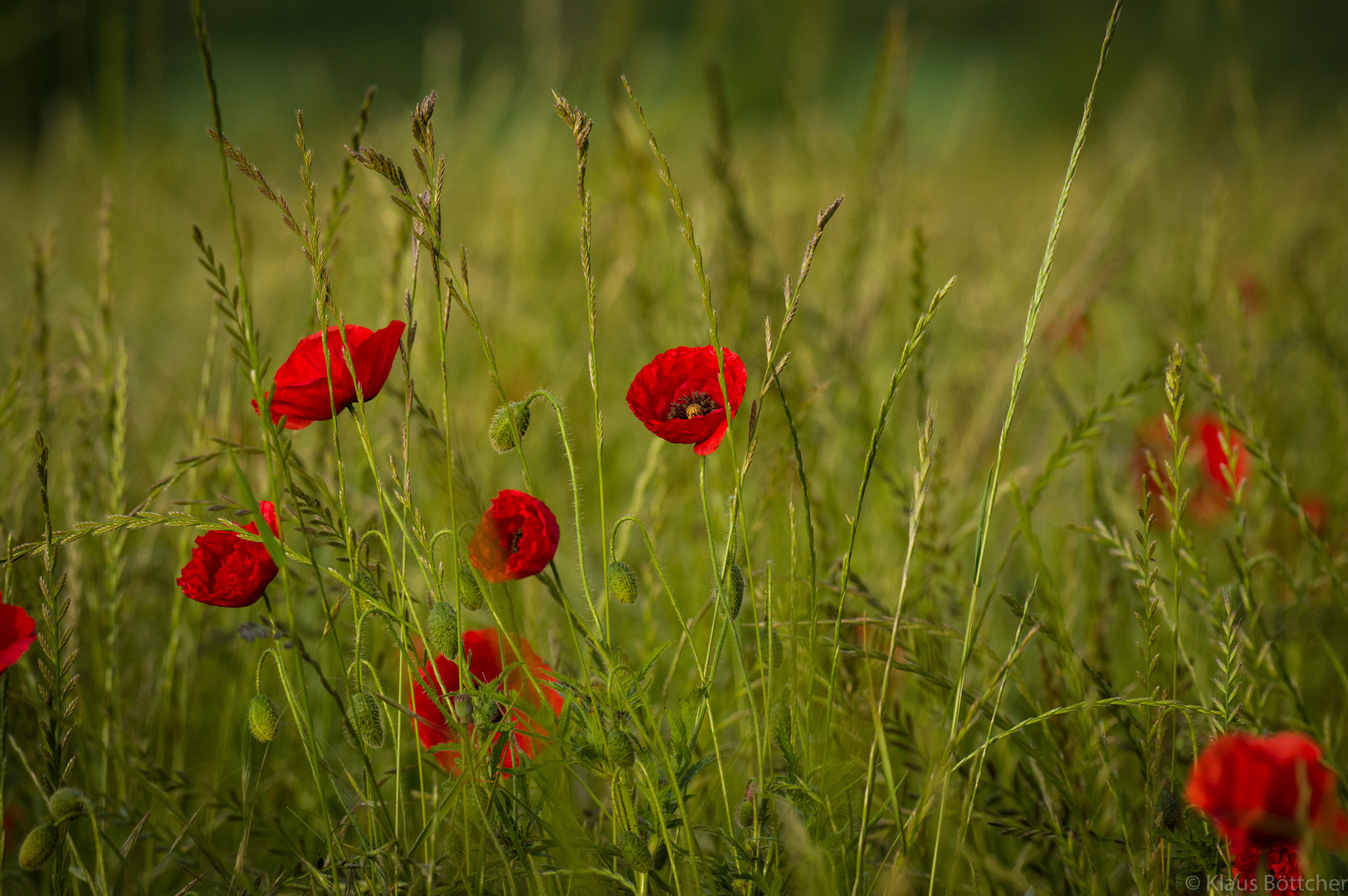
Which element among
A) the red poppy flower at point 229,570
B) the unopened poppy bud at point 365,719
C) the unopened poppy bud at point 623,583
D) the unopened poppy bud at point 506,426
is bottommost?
the unopened poppy bud at point 365,719

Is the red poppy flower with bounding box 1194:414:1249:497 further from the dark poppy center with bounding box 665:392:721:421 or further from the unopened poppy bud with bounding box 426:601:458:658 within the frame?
the unopened poppy bud with bounding box 426:601:458:658

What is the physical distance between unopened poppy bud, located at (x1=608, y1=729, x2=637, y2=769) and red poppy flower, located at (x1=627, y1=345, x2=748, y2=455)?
0.65 feet

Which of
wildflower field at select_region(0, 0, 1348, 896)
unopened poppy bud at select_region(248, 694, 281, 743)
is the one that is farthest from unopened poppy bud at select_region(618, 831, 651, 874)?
unopened poppy bud at select_region(248, 694, 281, 743)

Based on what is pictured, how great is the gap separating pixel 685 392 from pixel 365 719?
336 millimetres

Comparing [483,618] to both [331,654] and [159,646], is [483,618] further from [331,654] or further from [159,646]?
Result: [159,646]

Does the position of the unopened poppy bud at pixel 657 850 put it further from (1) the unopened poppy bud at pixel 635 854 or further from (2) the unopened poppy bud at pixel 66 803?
(2) the unopened poppy bud at pixel 66 803

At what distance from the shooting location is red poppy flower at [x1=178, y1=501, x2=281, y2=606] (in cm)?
62

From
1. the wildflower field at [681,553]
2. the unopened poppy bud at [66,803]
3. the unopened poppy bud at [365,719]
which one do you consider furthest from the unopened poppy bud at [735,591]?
the unopened poppy bud at [66,803]

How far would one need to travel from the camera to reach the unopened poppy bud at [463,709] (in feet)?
1.94

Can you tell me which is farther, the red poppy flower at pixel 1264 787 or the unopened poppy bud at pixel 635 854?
the unopened poppy bud at pixel 635 854

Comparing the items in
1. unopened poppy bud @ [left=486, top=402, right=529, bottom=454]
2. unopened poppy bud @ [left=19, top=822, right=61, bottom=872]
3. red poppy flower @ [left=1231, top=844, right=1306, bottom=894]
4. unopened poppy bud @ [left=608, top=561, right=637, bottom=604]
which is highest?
unopened poppy bud @ [left=486, top=402, right=529, bottom=454]

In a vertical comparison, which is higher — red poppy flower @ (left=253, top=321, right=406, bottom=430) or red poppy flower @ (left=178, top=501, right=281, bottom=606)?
red poppy flower @ (left=253, top=321, right=406, bottom=430)

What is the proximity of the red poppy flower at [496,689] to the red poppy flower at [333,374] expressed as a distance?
211mm

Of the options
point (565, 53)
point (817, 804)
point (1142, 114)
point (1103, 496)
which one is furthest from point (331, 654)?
point (1142, 114)
